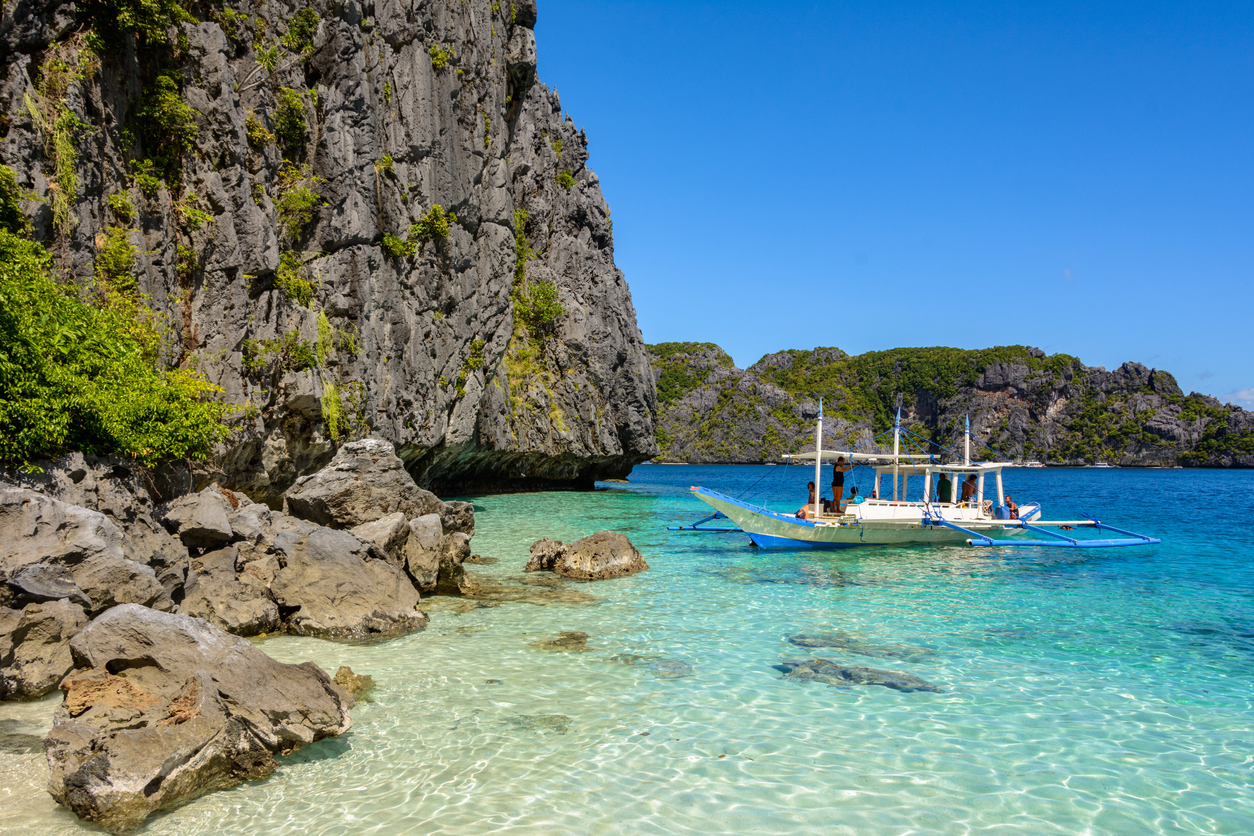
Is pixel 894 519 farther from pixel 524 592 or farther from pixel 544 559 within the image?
pixel 524 592

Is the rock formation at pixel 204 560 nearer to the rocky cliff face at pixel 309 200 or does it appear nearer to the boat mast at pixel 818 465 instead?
the rocky cliff face at pixel 309 200

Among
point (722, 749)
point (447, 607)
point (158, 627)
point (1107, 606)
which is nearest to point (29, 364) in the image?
point (158, 627)

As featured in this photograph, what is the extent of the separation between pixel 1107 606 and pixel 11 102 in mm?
22972

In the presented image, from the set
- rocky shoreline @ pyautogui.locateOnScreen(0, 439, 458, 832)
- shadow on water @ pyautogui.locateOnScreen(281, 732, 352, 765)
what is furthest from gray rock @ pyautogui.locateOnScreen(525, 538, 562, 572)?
shadow on water @ pyautogui.locateOnScreen(281, 732, 352, 765)

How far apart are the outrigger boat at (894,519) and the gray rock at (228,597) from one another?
1178 cm

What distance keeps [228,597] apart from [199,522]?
1.39m

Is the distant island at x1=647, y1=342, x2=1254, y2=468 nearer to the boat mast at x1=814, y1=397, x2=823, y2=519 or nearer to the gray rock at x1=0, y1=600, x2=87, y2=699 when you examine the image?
the boat mast at x1=814, y1=397, x2=823, y2=519

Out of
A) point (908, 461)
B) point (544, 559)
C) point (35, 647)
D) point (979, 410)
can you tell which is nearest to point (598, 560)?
point (544, 559)

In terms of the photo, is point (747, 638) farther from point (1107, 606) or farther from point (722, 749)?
point (1107, 606)

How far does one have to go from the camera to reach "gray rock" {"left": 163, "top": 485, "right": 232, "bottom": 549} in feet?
34.6

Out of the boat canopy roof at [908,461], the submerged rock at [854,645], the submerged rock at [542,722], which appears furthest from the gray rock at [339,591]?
the boat canopy roof at [908,461]

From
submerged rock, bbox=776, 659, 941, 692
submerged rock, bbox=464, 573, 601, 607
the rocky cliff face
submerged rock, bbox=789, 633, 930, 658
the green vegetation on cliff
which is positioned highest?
the rocky cliff face

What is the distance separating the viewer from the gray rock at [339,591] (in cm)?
1016

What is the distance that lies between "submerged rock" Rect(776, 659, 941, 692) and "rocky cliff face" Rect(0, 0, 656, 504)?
592 inches
